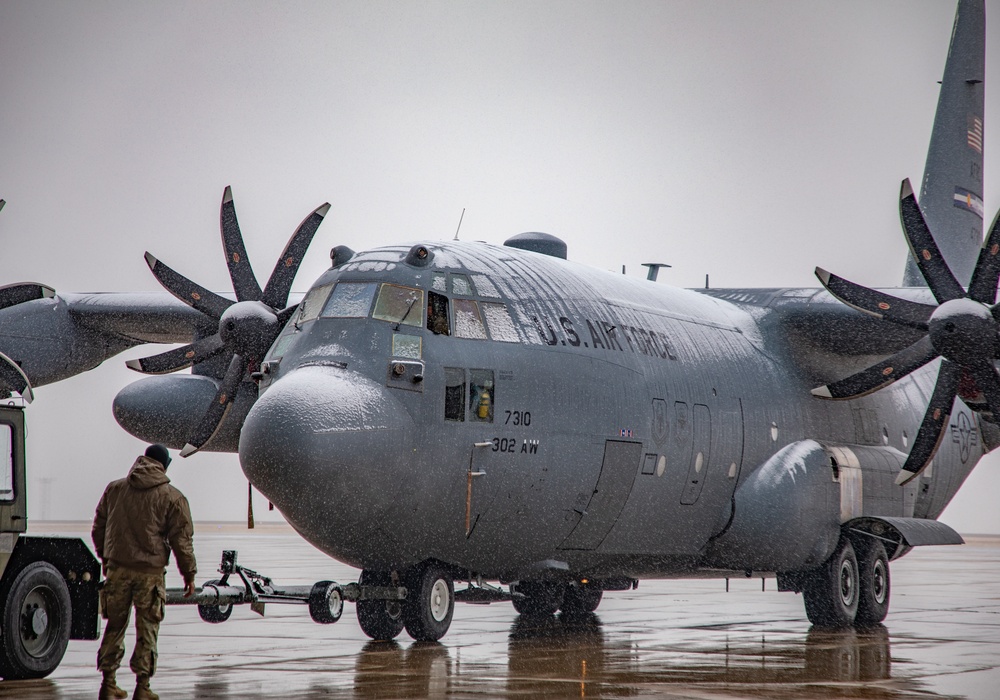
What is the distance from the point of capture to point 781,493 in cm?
Answer: 1557

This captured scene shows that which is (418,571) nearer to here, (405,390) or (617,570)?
(405,390)

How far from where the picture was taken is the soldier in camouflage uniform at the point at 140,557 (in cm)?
828

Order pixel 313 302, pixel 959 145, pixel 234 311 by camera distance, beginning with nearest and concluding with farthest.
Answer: pixel 313 302, pixel 234 311, pixel 959 145

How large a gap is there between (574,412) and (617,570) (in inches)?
111

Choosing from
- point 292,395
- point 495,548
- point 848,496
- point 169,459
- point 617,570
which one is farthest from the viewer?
point 848,496

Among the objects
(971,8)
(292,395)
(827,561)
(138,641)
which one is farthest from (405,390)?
(971,8)

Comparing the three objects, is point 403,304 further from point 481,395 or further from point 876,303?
point 876,303

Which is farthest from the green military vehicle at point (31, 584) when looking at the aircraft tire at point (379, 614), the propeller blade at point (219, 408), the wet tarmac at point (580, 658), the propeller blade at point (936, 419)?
the propeller blade at point (936, 419)

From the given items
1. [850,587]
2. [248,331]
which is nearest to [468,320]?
[248,331]

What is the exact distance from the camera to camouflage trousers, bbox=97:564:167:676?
8.26m

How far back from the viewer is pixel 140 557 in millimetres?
8336

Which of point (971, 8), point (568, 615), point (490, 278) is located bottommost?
point (568, 615)

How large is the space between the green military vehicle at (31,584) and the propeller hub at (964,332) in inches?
407

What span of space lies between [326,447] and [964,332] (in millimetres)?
8458
